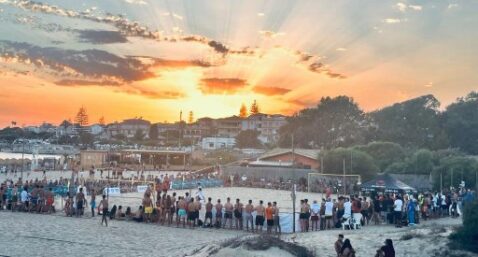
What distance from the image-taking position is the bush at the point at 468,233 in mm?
14016

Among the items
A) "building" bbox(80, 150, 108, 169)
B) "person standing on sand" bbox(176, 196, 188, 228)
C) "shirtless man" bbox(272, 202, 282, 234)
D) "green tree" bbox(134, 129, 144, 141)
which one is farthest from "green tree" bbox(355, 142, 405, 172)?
"green tree" bbox(134, 129, 144, 141)

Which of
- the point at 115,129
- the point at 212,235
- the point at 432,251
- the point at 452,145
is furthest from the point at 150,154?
the point at 115,129

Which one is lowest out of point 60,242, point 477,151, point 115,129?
point 60,242

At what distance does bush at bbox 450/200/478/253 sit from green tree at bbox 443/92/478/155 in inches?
2354

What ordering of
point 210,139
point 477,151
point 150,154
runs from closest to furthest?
1. point 477,151
2. point 150,154
3. point 210,139

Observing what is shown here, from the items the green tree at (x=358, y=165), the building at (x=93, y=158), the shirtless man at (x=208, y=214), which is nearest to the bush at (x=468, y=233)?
the shirtless man at (x=208, y=214)

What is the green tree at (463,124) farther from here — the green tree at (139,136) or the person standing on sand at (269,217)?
the green tree at (139,136)

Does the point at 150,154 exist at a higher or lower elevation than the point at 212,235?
higher

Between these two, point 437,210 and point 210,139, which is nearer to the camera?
point 437,210

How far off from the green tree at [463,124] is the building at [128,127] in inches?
4847

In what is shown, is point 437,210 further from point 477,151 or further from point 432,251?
point 477,151

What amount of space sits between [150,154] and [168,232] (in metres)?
71.7

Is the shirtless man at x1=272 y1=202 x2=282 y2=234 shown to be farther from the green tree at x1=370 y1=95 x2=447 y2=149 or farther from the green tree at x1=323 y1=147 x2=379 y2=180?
the green tree at x1=370 y1=95 x2=447 y2=149

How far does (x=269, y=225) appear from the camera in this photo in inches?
805
